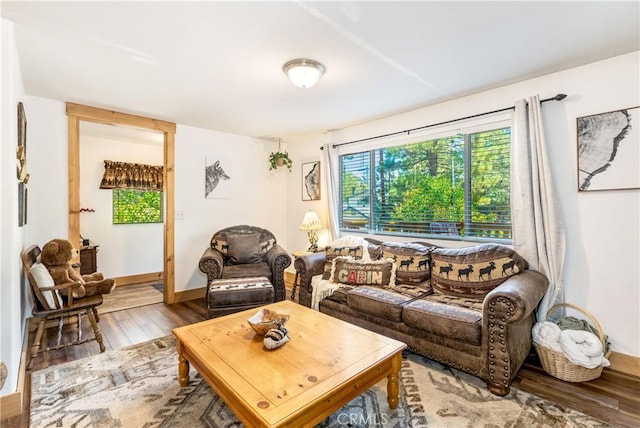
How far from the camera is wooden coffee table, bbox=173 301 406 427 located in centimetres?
→ 133

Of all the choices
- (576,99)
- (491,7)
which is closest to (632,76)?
(576,99)

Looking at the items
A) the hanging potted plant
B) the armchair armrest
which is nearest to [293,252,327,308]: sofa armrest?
the armchair armrest

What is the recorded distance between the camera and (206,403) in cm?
190

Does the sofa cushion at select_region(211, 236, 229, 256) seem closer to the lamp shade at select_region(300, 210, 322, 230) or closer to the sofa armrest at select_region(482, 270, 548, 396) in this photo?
the lamp shade at select_region(300, 210, 322, 230)

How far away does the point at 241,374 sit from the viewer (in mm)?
1515

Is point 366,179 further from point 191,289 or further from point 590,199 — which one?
point 191,289

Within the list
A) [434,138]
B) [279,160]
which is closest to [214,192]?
[279,160]

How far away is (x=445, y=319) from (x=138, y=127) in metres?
3.91

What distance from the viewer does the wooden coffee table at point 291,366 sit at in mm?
1335

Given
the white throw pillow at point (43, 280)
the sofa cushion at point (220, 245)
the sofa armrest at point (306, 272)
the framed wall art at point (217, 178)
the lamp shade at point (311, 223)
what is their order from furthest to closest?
1. the framed wall art at point (217, 178)
2. the lamp shade at point (311, 223)
3. the sofa cushion at point (220, 245)
4. the sofa armrest at point (306, 272)
5. the white throw pillow at point (43, 280)

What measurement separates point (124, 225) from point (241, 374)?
14.9ft

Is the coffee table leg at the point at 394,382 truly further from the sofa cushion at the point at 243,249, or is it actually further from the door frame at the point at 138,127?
the door frame at the point at 138,127

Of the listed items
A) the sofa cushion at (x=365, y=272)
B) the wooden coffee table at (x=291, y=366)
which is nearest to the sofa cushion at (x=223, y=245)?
the sofa cushion at (x=365, y=272)

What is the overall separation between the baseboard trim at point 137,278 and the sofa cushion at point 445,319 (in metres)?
4.50
